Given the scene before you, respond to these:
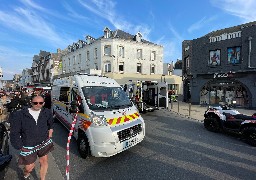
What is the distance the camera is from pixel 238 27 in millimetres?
18094

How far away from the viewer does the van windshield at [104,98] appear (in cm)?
564

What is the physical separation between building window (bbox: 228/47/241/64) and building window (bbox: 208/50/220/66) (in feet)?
3.35

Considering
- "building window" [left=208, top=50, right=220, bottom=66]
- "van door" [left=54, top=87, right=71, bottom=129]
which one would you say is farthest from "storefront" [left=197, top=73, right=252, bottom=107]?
"van door" [left=54, top=87, right=71, bottom=129]

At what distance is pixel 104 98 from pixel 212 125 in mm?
5594

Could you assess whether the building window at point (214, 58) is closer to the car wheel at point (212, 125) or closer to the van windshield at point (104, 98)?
the car wheel at point (212, 125)

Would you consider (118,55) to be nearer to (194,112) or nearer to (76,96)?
(194,112)

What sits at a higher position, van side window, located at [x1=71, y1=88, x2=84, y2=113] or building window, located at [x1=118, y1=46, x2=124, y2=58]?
building window, located at [x1=118, y1=46, x2=124, y2=58]

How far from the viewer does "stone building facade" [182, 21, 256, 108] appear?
17.0 meters

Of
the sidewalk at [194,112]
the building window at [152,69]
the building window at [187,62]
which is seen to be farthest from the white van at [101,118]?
the building window at [152,69]

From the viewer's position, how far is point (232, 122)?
7.40m

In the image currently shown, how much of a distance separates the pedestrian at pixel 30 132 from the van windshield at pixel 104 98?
186cm

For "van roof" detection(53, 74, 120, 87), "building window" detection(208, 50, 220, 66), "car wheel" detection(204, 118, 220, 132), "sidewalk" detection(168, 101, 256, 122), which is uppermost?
"building window" detection(208, 50, 220, 66)

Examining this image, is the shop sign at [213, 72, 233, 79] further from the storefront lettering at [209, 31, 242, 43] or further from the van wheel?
the van wheel

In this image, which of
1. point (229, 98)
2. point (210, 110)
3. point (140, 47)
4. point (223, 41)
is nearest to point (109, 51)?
point (140, 47)
